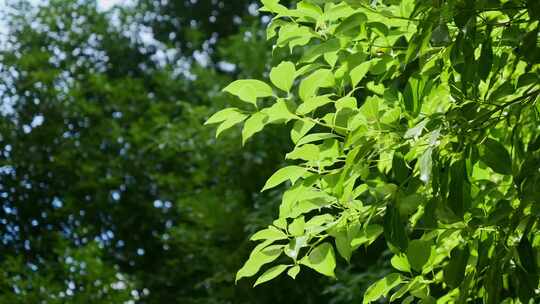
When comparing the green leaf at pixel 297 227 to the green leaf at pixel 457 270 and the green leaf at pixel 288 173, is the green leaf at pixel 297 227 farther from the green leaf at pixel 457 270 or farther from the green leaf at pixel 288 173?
the green leaf at pixel 457 270

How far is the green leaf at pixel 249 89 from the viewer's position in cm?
127

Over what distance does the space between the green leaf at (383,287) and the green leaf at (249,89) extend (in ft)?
1.33

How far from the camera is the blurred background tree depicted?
501 cm

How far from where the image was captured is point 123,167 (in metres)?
6.05

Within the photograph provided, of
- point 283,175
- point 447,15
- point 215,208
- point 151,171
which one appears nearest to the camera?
point 447,15

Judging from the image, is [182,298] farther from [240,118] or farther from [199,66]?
[240,118]

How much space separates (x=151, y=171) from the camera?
6.02 metres

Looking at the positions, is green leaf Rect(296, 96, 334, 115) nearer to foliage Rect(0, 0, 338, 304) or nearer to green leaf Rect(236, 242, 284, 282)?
green leaf Rect(236, 242, 284, 282)

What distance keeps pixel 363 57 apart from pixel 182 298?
420 centimetres

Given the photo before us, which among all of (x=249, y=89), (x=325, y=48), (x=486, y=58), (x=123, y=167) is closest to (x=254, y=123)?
(x=249, y=89)

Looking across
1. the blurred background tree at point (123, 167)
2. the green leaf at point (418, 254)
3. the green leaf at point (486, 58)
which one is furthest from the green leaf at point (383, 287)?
the blurred background tree at point (123, 167)

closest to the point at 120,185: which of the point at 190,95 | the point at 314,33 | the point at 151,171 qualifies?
the point at 151,171

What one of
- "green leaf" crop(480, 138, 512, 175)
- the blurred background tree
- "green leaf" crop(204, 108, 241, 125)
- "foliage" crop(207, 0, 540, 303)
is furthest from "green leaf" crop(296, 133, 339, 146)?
the blurred background tree

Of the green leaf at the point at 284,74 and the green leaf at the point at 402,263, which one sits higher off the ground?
the green leaf at the point at 284,74
